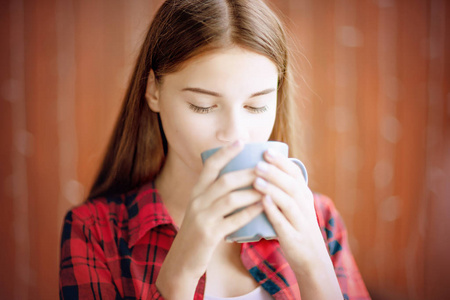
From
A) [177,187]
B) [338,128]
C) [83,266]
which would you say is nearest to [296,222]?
[177,187]

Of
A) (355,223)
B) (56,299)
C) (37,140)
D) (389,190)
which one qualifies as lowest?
(56,299)

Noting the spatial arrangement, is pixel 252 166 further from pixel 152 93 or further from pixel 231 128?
pixel 152 93

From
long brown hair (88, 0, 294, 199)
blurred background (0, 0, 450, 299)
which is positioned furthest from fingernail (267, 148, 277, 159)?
blurred background (0, 0, 450, 299)

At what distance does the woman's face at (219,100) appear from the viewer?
783 millimetres

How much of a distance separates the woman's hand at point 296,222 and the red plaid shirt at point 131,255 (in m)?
0.17

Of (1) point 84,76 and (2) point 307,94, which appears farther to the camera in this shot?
(2) point 307,94

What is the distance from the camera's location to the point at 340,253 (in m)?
1.01

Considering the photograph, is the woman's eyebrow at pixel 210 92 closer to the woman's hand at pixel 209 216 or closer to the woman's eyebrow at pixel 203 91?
the woman's eyebrow at pixel 203 91

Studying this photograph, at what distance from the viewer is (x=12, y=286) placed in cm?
163

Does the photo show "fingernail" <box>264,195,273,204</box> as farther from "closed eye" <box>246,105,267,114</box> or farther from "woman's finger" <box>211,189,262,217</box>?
"closed eye" <box>246,105,267,114</box>

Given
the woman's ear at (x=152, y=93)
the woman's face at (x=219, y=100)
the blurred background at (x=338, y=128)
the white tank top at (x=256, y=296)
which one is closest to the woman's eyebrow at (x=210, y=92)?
the woman's face at (x=219, y=100)

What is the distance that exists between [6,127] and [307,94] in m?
1.34

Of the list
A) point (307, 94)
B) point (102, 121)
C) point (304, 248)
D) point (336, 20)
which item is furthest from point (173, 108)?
point (336, 20)

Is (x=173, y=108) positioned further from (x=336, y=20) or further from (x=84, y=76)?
(x=336, y=20)
